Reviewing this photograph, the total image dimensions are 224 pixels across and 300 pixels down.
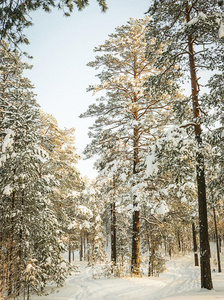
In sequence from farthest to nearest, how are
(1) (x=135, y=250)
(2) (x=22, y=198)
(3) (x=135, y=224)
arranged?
1. (3) (x=135, y=224)
2. (1) (x=135, y=250)
3. (2) (x=22, y=198)

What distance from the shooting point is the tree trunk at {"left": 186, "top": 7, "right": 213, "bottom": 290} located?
6965 millimetres

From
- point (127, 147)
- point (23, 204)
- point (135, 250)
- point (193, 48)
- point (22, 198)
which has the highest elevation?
Result: point (193, 48)

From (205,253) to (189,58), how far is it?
7268 mm

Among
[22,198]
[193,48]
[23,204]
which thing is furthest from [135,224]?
[193,48]

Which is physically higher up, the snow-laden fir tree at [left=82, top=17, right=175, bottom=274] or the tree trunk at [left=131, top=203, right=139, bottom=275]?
the snow-laden fir tree at [left=82, top=17, right=175, bottom=274]

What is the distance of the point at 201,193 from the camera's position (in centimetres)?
753

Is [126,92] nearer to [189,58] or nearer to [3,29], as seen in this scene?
[189,58]

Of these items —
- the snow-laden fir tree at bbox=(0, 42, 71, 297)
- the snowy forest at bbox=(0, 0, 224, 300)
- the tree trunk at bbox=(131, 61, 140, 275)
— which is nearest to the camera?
the snowy forest at bbox=(0, 0, 224, 300)

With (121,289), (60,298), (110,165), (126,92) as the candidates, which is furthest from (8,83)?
(121,289)

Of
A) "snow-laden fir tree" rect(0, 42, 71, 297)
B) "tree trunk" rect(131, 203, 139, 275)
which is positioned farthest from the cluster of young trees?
"tree trunk" rect(131, 203, 139, 275)

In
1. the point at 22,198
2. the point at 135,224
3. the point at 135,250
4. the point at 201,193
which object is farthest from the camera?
the point at 135,224

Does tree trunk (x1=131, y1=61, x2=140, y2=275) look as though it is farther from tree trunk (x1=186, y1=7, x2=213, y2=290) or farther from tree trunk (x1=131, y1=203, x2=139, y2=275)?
tree trunk (x1=186, y1=7, x2=213, y2=290)

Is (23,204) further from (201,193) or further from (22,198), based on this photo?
(201,193)

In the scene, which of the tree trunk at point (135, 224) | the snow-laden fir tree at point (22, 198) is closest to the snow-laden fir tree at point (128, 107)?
the tree trunk at point (135, 224)
